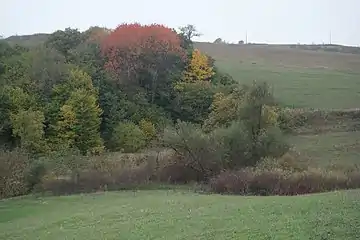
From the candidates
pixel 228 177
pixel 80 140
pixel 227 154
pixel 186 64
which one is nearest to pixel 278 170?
pixel 228 177

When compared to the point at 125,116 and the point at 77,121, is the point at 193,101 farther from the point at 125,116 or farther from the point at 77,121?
the point at 77,121

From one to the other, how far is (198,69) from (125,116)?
17.6m

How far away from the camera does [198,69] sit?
303 feet

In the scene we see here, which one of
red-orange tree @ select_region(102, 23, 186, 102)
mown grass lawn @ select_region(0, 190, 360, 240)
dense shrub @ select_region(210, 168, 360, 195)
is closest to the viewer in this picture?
mown grass lawn @ select_region(0, 190, 360, 240)

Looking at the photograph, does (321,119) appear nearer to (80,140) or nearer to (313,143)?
(313,143)

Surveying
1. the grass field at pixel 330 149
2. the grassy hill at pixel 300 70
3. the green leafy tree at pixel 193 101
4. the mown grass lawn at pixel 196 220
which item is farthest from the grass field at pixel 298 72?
the mown grass lawn at pixel 196 220

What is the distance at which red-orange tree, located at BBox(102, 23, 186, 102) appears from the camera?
88.6 metres

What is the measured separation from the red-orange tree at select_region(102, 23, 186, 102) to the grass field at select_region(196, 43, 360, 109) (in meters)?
15.1

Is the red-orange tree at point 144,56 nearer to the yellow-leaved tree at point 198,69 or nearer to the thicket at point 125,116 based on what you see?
the thicket at point 125,116

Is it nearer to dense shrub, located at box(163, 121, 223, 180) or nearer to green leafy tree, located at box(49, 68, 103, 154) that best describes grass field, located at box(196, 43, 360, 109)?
green leafy tree, located at box(49, 68, 103, 154)

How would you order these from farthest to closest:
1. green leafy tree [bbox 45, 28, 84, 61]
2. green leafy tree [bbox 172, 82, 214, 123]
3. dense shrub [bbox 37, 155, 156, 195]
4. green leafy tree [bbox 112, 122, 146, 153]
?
green leafy tree [bbox 45, 28, 84, 61] → green leafy tree [bbox 172, 82, 214, 123] → green leafy tree [bbox 112, 122, 146, 153] → dense shrub [bbox 37, 155, 156, 195]

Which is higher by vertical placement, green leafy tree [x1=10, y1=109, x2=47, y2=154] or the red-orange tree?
the red-orange tree

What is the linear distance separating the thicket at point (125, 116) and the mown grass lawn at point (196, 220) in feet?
45.0

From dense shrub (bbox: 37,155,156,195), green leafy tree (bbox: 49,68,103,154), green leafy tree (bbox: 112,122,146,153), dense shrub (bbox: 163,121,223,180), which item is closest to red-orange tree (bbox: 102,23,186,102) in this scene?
green leafy tree (bbox: 49,68,103,154)
